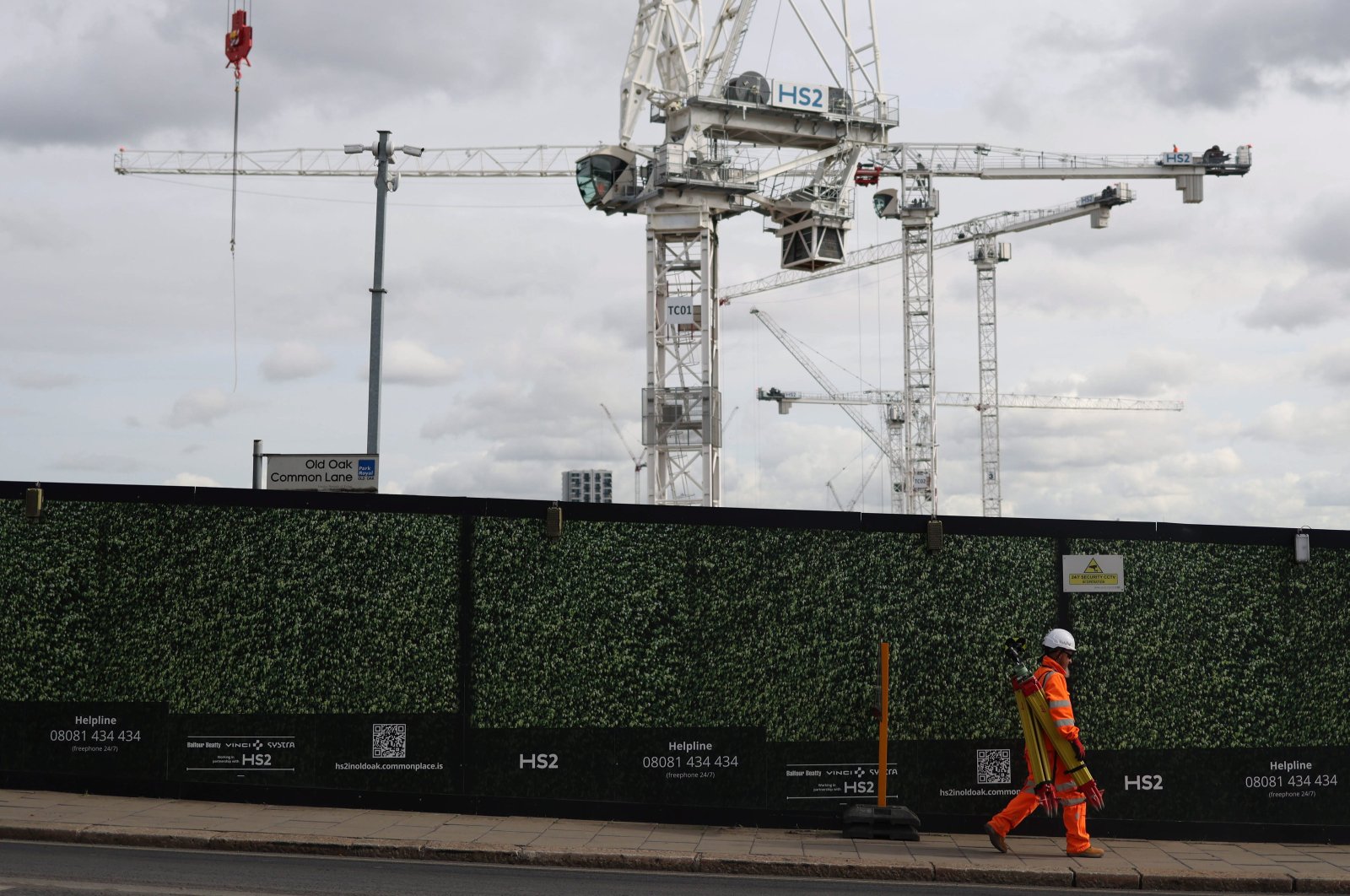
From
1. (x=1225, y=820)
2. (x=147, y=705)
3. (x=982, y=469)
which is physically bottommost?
(x=1225, y=820)

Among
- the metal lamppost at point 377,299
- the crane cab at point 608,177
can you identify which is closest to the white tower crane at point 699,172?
the crane cab at point 608,177

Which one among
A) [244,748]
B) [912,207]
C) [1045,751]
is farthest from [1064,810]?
[912,207]

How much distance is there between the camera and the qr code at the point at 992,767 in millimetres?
13211

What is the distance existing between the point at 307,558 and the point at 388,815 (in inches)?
96.6

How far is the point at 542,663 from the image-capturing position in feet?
43.3

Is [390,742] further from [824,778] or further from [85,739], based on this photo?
[824,778]

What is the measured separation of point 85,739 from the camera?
13266mm

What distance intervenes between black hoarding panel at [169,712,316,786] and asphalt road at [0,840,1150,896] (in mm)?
1906

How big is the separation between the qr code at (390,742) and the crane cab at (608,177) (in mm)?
37956

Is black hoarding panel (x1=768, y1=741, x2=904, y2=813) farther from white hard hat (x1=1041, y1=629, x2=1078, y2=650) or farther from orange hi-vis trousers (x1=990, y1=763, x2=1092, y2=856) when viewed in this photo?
white hard hat (x1=1041, y1=629, x2=1078, y2=650)

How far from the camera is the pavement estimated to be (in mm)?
11281

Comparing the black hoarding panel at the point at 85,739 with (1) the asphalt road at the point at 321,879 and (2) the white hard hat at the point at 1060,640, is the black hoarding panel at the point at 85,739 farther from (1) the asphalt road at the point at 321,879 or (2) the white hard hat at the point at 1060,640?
(2) the white hard hat at the point at 1060,640

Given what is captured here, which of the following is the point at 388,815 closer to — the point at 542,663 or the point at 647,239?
the point at 542,663

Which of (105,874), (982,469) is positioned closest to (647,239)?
(105,874)
